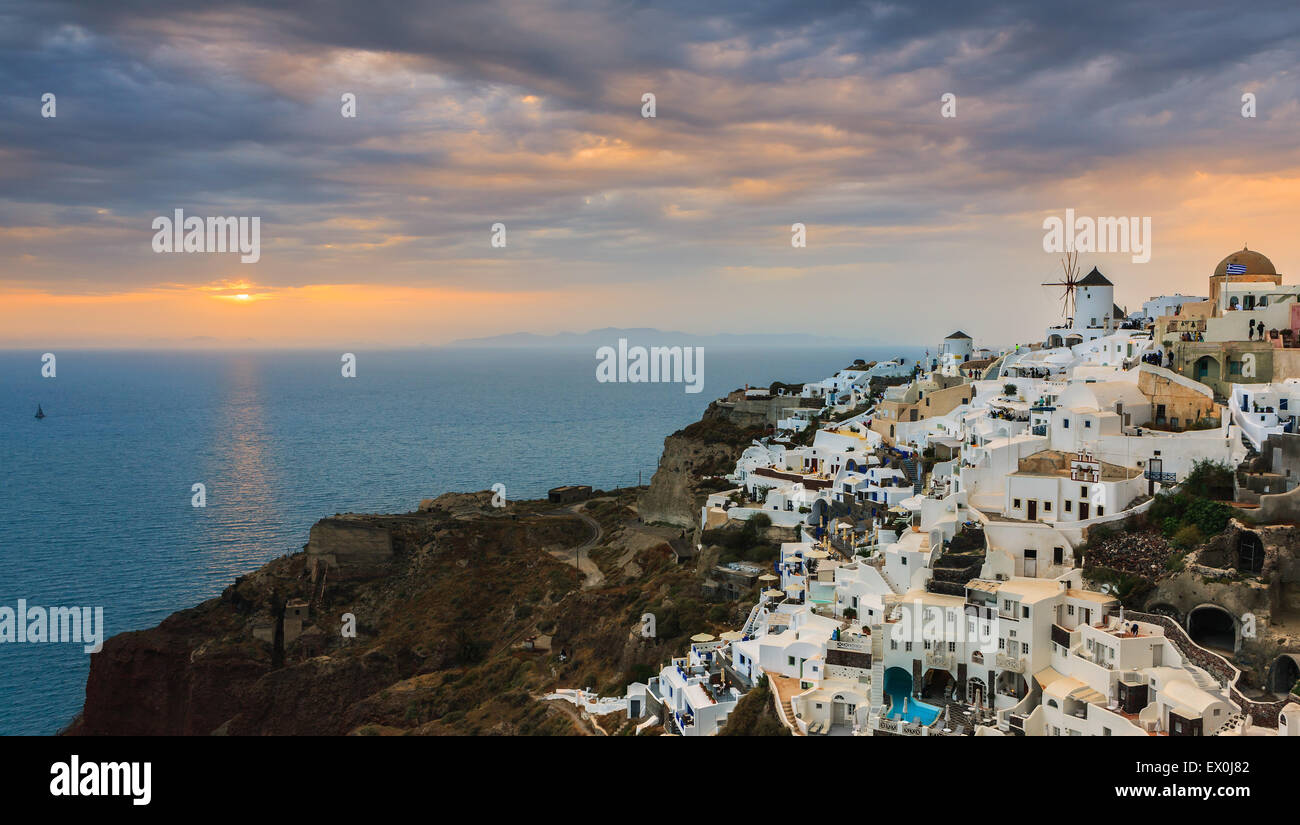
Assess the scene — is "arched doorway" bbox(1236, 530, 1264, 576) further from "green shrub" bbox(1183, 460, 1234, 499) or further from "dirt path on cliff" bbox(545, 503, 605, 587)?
"dirt path on cliff" bbox(545, 503, 605, 587)

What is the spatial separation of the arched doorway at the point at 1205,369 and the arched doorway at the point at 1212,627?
12.4 m

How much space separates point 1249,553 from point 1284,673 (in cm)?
329

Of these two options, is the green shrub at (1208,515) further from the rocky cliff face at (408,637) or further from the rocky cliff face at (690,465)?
the rocky cliff face at (690,465)

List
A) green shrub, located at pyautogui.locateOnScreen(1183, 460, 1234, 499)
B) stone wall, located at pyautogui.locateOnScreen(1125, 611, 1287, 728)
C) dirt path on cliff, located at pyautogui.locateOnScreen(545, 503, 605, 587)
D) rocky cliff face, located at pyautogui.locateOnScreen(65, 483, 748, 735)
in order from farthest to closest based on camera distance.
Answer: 1. dirt path on cliff, located at pyautogui.locateOnScreen(545, 503, 605, 587)
2. rocky cliff face, located at pyautogui.locateOnScreen(65, 483, 748, 735)
3. green shrub, located at pyautogui.locateOnScreen(1183, 460, 1234, 499)
4. stone wall, located at pyautogui.locateOnScreen(1125, 611, 1287, 728)

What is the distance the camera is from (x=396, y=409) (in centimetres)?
16425

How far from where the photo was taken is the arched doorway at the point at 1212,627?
2007 centimetres

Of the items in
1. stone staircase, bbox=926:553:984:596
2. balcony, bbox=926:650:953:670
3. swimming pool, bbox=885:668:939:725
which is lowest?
swimming pool, bbox=885:668:939:725

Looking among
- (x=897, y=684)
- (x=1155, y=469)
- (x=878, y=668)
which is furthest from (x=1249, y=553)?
(x=878, y=668)

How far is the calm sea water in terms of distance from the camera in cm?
5344

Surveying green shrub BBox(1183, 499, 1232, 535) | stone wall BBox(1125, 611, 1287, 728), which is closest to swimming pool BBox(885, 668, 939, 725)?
stone wall BBox(1125, 611, 1287, 728)

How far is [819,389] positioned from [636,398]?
134m

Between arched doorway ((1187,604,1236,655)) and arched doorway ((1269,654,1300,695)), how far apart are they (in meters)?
1.12

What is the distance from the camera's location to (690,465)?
53.2 meters
